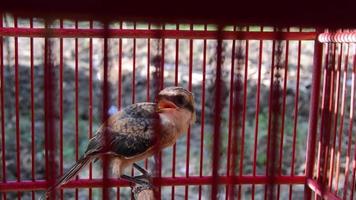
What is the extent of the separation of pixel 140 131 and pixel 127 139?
44 millimetres

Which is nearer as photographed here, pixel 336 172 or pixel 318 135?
pixel 336 172

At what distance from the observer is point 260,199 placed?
2.94 m

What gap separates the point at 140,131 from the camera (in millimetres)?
1521

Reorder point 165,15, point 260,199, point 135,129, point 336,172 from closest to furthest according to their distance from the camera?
point 165,15 → point 135,129 → point 336,172 → point 260,199

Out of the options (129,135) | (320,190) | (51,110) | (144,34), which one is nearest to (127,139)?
(129,135)

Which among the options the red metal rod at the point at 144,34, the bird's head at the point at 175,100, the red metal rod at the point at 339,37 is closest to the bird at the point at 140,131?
the bird's head at the point at 175,100

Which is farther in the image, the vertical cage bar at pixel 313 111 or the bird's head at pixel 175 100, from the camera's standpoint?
the vertical cage bar at pixel 313 111

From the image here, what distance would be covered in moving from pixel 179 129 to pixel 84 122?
1.80 metres

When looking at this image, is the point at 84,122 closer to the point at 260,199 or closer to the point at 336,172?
the point at 260,199

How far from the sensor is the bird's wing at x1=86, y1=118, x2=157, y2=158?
4.99ft

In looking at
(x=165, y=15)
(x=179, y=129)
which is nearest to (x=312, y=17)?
(x=165, y=15)

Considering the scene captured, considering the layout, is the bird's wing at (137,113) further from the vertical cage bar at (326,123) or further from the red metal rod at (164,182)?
the vertical cage bar at (326,123)

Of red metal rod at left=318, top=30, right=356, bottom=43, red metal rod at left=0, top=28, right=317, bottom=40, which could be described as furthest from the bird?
red metal rod at left=318, top=30, right=356, bottom=43

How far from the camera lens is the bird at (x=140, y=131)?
1.51 metres
